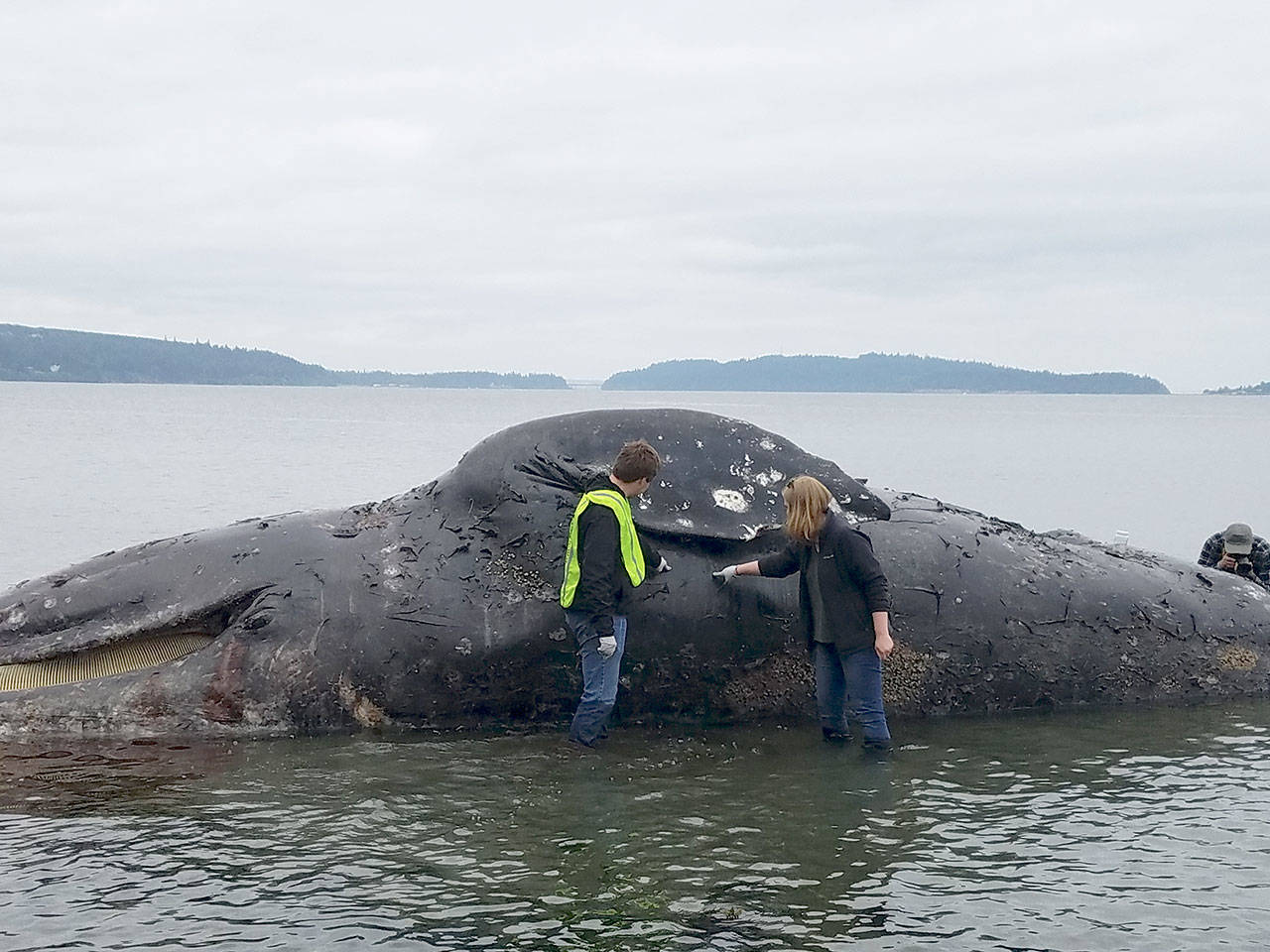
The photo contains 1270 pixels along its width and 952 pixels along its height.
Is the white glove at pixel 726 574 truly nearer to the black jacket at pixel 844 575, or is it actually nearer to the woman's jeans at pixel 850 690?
the black jacket at pixel 844 575

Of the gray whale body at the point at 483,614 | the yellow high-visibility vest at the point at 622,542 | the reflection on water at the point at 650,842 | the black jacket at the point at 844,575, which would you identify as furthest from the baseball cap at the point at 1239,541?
the yellow high-visibility vest at the point at 622,542

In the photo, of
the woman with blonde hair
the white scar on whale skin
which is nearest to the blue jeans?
the woman with blonde hair

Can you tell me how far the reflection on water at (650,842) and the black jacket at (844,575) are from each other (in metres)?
0.95

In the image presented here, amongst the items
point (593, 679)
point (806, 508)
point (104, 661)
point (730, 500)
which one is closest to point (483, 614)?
point (593, 679)

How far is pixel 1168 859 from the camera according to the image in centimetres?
786

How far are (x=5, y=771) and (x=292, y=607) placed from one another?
2191 mm

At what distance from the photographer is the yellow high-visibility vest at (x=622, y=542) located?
952 cm

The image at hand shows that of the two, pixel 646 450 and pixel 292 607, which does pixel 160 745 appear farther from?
pixel 646 450

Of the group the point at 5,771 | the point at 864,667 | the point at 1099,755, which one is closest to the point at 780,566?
the point at 864,667

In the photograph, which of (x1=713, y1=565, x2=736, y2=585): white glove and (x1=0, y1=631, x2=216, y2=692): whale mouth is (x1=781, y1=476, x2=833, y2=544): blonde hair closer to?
(x1=713, y1=565, x2=736, y2=585): white glove

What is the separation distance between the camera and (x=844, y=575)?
385 inches

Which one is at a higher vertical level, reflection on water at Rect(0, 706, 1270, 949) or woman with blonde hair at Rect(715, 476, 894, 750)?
woman with blonde hair at Rect(715, 476, 894, 750)

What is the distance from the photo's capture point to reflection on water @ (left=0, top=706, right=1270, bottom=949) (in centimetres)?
686

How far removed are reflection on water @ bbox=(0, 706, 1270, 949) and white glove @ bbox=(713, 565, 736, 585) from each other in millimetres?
1222
